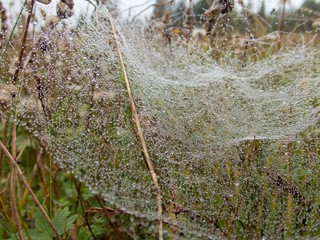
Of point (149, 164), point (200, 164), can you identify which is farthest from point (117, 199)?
point (200, 164)

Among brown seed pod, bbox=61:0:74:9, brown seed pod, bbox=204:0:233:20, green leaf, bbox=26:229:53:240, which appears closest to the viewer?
green leaf, bbox=26:229:53:240

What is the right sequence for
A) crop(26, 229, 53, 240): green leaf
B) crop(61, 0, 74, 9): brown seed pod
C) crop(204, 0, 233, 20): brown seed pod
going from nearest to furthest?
crop(26, 229, 53, 240): green leaf, crop(61, 0, 74, 9): brown seed pod, crop(204, 0, 233, 20): brown seed pod

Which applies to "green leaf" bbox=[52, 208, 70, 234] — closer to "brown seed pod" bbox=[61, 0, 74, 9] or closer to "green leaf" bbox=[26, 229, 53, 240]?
"green leaf" bbox=[26, 229, 53, 240]

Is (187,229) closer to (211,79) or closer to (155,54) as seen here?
(211,79)

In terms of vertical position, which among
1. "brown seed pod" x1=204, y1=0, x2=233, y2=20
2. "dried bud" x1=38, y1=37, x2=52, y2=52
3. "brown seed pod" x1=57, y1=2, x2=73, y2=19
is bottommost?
"dried bud" x1=38, y1=37, x2=52, y2=52

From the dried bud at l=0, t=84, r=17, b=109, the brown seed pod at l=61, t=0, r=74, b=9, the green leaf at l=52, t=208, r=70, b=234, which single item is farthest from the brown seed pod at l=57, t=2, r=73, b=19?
the green leaf at l=52, t=208, r=70, b=234

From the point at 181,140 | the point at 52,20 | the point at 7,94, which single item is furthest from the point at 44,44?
the point at 181,140
